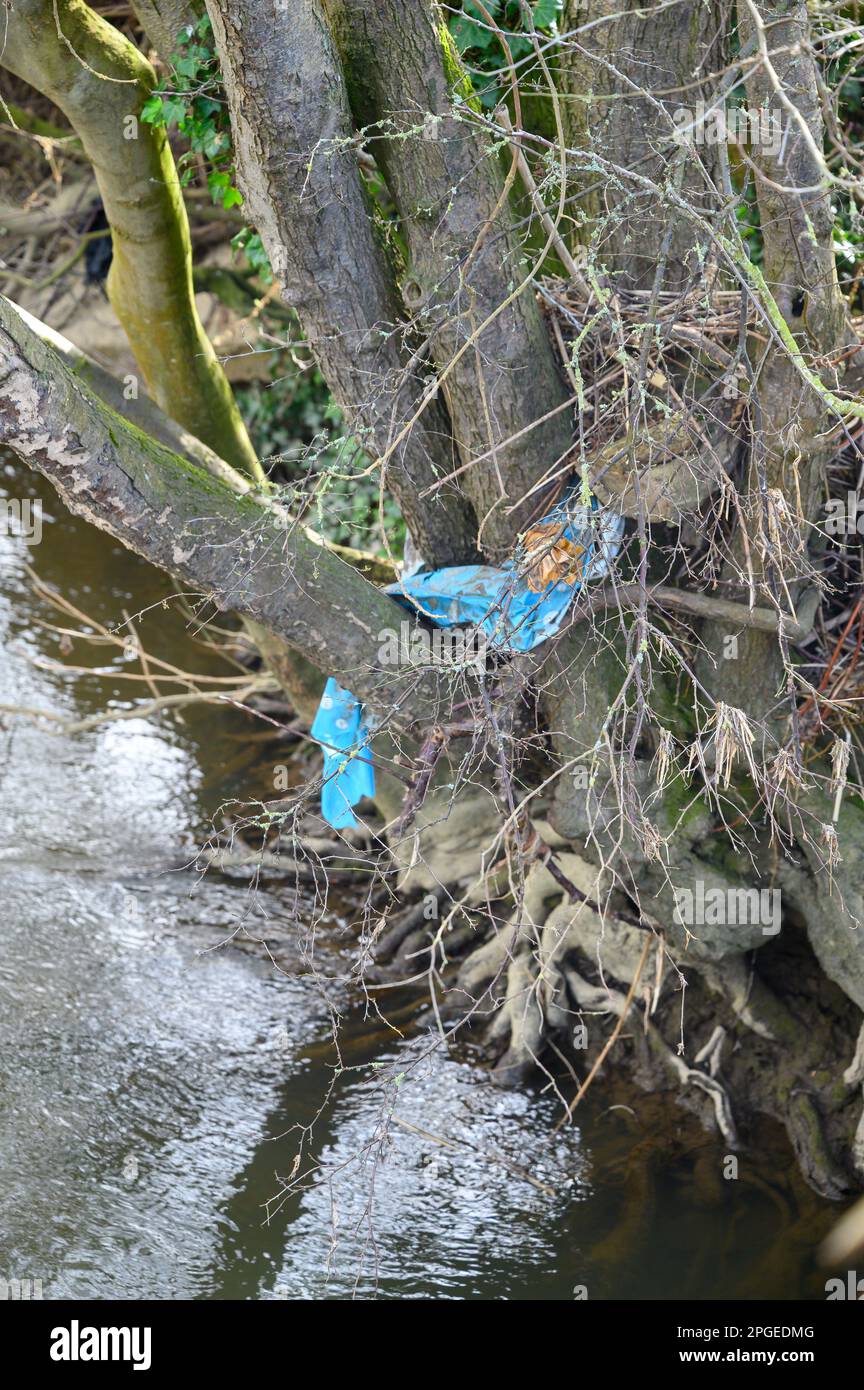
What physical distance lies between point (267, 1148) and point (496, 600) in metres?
2.14

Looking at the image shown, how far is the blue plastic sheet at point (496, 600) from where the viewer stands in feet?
10.9

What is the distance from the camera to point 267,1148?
4.31 m

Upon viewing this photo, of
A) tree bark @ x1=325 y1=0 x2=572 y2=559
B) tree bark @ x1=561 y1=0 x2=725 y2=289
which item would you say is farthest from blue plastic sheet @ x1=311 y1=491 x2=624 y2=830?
tree bark @ x1=561 y1=0 x2=725 y2=289

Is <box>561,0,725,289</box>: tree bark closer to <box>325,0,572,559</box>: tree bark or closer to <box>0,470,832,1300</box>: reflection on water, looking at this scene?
<box>325,0,572,559</box>: tree bark

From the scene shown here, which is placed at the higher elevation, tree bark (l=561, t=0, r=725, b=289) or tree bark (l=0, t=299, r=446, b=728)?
tree bark (l=561, t=0, r=725, b=289)

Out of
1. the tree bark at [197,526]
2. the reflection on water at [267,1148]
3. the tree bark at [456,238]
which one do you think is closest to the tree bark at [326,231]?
the tree bark at [456,238]

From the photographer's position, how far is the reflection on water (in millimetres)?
3883

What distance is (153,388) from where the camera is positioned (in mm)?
5266

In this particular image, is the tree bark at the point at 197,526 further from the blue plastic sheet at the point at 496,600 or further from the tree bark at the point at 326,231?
the tree bark at the point at 326,231

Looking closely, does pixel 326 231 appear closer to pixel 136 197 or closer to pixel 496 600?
pixel 496 600

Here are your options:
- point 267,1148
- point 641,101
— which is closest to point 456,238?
point 641,101

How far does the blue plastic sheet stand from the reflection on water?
60 centimetres

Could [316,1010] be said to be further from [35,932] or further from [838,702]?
[838,702]

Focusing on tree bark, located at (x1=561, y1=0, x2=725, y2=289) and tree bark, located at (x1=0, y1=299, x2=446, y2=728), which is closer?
tree bark, located at (x1=0, y1=299, x2=446, y2=728)
